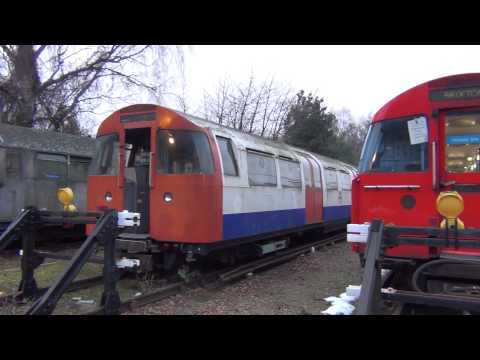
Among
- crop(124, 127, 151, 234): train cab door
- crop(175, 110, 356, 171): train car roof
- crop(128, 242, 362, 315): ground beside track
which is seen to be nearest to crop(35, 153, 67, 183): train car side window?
crop(124, 127, 151, 234): train cab door

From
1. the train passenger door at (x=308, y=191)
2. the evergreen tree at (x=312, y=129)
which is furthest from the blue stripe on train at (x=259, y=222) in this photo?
the evergreen tree at (x=312, y=129)

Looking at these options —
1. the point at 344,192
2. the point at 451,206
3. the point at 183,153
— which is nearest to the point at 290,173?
the point at 183,153

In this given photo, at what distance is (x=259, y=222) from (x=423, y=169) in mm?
4099

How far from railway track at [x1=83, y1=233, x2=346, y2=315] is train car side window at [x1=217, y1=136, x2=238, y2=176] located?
6.34 feet

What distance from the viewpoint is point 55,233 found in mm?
12266

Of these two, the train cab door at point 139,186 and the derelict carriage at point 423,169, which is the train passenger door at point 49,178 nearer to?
the train cab door at point 139,186

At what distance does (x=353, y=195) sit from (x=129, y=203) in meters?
3.97

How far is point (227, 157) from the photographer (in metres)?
8.09

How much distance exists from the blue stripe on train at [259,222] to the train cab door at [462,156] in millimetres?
3682

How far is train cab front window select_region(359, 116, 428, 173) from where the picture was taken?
5.82 metres

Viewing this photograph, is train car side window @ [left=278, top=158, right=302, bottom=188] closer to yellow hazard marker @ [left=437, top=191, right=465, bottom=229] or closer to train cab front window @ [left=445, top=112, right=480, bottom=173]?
train cab front window @ [left=445, top=112, right=480, bottom=173]

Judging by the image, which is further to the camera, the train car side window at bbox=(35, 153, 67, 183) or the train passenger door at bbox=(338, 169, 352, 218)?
the train passenger door at bbox=(338, 169, 352, 218)

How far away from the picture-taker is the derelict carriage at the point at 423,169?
17.7 feet

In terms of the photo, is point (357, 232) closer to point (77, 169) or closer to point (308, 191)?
point (308, 191)
